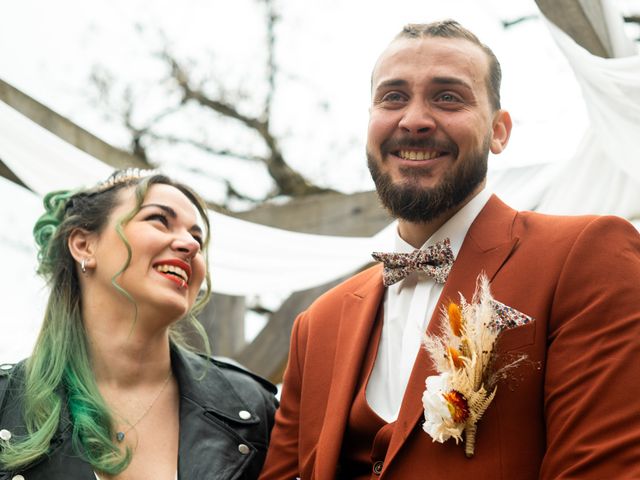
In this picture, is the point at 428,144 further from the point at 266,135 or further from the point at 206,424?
the point at 266,135

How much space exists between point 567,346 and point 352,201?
3.02 m

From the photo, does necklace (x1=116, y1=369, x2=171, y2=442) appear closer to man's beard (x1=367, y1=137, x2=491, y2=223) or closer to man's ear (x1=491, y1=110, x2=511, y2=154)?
man's beard (x1=367, y1=137, x2=491, y2=223)

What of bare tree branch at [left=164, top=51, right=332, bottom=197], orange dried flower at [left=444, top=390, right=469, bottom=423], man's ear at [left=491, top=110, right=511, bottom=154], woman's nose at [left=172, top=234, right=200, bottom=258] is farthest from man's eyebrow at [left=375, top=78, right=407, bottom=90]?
bare tree branch at [left=164, top=51, right=332, bottom=197]

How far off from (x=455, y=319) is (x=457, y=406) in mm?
218

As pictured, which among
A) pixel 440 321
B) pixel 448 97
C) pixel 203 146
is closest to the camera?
pixel 440 321

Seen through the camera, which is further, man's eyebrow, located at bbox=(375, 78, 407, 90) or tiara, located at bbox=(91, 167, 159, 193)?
tiara, located at bbox=(91, 167, 159, 193)

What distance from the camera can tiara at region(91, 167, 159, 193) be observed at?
3.55m

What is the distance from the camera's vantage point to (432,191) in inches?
103

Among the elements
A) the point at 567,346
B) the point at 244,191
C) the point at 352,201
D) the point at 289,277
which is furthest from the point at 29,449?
the point at 244,191

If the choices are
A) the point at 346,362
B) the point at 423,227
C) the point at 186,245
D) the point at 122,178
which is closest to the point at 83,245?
the point at 122,178

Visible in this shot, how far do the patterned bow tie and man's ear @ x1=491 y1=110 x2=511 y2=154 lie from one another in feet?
1.14

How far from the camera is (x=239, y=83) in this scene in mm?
9859

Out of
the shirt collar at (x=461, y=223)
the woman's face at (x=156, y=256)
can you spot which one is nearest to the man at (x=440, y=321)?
the shirt collar at (x=461, y=223)

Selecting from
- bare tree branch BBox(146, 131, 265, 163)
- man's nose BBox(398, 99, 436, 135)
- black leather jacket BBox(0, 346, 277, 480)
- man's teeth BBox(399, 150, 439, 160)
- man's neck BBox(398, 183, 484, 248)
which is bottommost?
bare tree branch BBox(146, 131, 265, 163)
